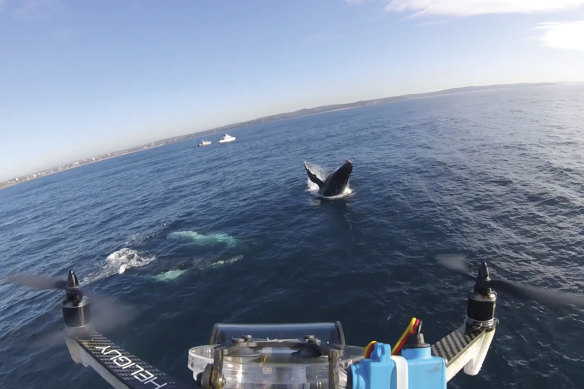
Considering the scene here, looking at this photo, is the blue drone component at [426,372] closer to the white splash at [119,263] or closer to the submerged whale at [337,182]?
the white splash at [119,263]

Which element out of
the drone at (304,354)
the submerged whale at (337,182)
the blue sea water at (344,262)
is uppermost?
the drone at (304,354)

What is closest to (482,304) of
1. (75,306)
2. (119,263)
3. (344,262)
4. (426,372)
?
(426,372)

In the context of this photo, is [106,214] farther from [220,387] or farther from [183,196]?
[220,387]

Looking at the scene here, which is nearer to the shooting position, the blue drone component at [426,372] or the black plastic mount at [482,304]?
the blue drone component at [426,372]

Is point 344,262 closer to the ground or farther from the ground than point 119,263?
closer to the ground

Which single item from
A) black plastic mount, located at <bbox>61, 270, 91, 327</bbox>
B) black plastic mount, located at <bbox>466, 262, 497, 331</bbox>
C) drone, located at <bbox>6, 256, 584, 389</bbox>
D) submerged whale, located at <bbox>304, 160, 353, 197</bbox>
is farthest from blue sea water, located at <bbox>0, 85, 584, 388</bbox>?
black plastic mount, located at <bbox>61, 270, 91, 327</bbox>

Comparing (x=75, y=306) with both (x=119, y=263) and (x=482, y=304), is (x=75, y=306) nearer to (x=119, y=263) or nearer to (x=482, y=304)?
(x=482, y=304)

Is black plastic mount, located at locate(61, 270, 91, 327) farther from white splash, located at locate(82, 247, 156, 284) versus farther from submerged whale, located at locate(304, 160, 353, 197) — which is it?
submerged whale, located at locate(304, 160, 353, 197)

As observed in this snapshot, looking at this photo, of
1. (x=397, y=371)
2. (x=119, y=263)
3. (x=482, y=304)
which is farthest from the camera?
(x=119, y=263)

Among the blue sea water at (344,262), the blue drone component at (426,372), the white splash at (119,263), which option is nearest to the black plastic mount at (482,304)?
the blue drone component at (426,372)

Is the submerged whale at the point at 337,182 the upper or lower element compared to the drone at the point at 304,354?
lower
